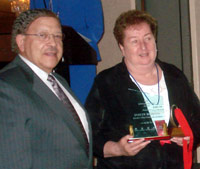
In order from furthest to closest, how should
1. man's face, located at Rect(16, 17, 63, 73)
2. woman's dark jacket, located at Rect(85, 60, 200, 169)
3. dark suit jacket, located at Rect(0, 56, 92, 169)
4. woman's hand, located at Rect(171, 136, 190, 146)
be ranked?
woman's dark jacket, located at Rect(85, 60, 200, 169), woman's hand, located at Rect(171, 136, 190, 146), man's face, located at Rect(16, 17, 63, 73), dark suit jacket, located at Rect(0, 56, 92, 169)

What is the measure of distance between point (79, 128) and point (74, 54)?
580 mm

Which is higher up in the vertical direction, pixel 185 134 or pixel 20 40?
pixel 20 40

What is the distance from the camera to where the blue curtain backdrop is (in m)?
2.30

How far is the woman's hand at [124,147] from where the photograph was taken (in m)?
1.63

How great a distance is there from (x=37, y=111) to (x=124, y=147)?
569mm

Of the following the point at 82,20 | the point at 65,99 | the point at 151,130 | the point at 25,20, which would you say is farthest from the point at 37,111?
the point at 82,20

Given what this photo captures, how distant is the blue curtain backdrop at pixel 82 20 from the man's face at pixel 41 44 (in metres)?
0.64

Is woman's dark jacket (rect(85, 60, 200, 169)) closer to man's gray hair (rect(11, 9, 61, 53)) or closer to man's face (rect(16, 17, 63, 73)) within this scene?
man's face (rect(16, 17, 63, 73))

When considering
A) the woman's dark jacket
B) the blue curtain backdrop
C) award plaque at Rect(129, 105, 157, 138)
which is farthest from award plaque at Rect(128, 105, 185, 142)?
the blue curtain backdrop

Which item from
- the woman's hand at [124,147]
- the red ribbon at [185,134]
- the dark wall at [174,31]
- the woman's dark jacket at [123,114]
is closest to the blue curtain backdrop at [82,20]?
the woman's dark jacket at [123,114]

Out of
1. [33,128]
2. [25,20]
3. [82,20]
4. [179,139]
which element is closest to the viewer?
[33,128]

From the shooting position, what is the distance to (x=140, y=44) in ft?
6.31

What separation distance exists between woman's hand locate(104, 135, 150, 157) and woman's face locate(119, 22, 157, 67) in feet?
1.74

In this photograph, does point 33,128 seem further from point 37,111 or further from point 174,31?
point 174,31
